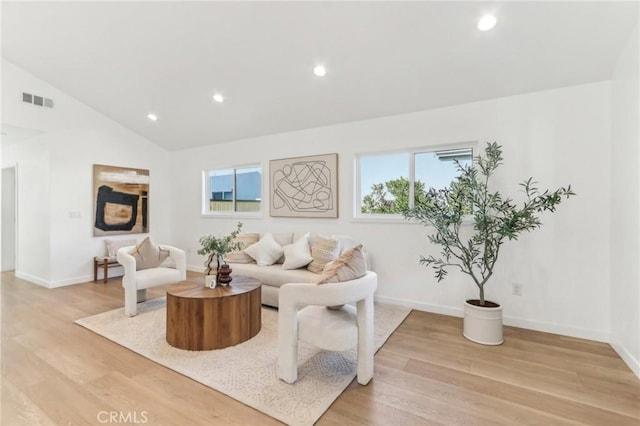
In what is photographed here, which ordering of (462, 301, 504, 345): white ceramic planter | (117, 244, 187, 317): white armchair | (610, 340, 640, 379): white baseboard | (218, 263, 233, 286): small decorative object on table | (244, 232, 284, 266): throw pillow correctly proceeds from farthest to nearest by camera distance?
(244, 232, 284, 266): throw pillow < (117, 244, 187, 317): white armchair < (218, 263, 233, 286): small decorative object on table < (462, 301, 504, 345): white ceramic planter < (610, 340, 640, 379): white baseboard

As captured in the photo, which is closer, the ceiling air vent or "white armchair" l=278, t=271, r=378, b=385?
"white armchair" l=278, t=271, r=378, b=385

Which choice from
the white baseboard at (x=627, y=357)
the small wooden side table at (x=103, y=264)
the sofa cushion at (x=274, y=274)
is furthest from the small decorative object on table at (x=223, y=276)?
the white baseboard at (x=627, y=357)

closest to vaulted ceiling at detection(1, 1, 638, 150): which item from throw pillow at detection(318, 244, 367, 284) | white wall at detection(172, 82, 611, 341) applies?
white wall at detection(172, 82, 611, 341)

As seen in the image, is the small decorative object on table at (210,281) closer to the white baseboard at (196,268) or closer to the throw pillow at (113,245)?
the white baseboard at (196,268)

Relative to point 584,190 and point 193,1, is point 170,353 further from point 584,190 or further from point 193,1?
point 584,190

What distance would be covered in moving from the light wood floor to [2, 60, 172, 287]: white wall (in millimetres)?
2182

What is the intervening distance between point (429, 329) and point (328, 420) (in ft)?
5.79

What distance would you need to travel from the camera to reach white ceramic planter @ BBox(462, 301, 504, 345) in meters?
2.77

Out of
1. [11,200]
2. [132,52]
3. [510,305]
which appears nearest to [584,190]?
[510,305]

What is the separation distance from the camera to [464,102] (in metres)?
3.40

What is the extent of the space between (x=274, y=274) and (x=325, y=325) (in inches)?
66.3

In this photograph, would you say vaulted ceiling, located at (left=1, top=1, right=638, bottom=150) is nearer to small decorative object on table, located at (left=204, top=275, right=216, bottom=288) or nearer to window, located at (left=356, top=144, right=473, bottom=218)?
window, located at (left=356, top=144, right=473, bottom=218)

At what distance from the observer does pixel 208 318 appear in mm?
2639

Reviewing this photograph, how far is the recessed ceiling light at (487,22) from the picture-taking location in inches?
94.7
